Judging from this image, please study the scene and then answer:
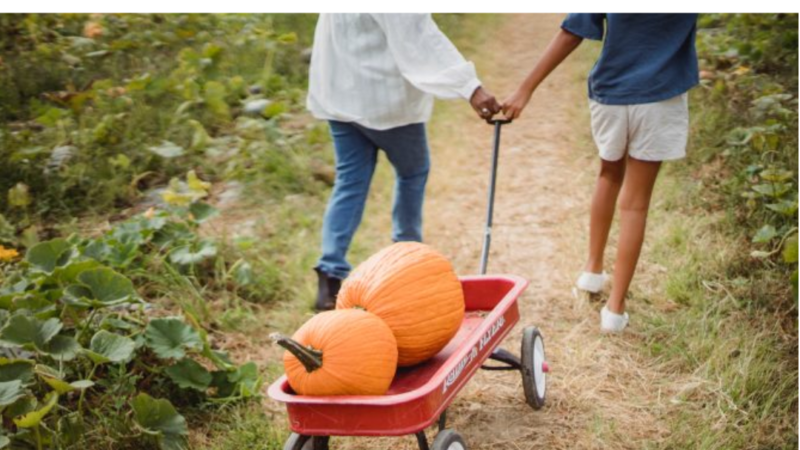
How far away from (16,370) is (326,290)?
138cm

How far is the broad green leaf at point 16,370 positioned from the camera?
235 cm

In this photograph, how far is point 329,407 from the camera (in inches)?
80.8

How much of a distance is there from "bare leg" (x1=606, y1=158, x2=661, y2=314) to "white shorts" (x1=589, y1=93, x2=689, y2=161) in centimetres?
8

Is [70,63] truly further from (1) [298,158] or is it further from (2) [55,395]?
(2) [55,395]

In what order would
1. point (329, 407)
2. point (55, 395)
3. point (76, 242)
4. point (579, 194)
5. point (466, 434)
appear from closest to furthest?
1. point (329, 407)
2. point (55, 395)
3. point (466, 434)
4. point (76, 242)
5. point (579, 194)

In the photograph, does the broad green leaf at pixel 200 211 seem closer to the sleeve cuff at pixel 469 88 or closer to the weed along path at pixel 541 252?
the weed along path at pixel 541 252

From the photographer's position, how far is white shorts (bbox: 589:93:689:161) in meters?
2.97

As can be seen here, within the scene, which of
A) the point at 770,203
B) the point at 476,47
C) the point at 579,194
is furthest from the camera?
the point at 476,47

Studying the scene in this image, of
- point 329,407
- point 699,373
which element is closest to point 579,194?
point 699,373

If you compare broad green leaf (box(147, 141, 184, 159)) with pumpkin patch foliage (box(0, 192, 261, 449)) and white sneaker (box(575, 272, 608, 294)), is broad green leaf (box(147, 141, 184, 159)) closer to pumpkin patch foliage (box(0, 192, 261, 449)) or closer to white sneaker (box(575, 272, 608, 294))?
pumpkin patch foliage (box(0, 192, 261, 449))

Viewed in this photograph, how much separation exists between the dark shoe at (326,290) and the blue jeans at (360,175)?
23 millimetres

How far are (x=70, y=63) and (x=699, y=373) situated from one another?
4.25 m

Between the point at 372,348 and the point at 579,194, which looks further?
the point at 579,194

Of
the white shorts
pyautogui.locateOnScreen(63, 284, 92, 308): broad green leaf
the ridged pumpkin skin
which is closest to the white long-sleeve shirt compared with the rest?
the white shorts
